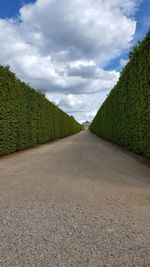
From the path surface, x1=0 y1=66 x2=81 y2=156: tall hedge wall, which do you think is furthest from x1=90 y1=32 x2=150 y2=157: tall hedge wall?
x1=0 y1=66 x2=81 y2=156: tall hedge wall

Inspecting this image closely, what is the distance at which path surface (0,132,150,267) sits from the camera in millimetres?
2703

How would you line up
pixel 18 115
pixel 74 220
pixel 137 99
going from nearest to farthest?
1. pixel 74 220
2. pixel 137 99
3. pixel 18 115

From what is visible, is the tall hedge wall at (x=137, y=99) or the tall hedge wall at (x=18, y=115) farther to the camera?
the tall hedge wall at (x=18, y=115)

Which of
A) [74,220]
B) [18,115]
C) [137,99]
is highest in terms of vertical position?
[137,99]

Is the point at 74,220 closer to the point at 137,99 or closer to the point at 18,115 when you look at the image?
the point at 137,99

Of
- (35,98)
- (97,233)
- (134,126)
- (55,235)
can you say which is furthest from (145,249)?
(35,98)

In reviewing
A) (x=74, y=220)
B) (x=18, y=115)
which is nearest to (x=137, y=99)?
(x=18, y=115)

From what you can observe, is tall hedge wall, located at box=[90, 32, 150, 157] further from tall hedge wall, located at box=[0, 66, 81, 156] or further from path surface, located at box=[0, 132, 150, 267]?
tall hedge wall, located at box=[0, 66, 81, 156]

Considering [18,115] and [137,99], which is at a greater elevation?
[137,99]

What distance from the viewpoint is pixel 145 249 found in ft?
9.28

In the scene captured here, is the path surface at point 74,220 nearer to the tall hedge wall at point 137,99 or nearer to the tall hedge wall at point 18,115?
the tall hedge wall at point 137,99

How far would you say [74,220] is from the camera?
364 cm

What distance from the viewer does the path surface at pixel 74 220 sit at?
270 cm

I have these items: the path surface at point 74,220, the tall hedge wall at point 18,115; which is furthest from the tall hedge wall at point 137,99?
the tall hedge wall at point 18,115
